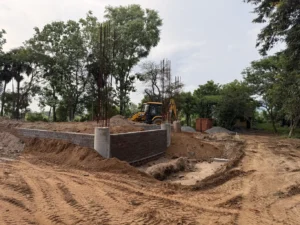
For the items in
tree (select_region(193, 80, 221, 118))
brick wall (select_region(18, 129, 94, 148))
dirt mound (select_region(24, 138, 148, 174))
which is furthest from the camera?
tree (select_region(193, 80, 221, 118))

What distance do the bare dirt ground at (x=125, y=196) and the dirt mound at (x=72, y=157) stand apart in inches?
1.2

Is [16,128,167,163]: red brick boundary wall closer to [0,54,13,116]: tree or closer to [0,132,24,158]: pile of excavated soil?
[0,132,24,158]: pile of excavated soil

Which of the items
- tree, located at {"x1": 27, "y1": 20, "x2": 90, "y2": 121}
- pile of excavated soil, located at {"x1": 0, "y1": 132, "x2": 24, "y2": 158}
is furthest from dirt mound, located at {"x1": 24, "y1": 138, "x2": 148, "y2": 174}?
tree, located at {"x1": 27, "y1": 20, "x2": 90, "y2": 121}

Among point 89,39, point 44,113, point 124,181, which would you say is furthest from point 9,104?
point 124,181

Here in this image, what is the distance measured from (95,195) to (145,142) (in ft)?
18.8

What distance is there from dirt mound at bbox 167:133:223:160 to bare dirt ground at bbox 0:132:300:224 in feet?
16.4

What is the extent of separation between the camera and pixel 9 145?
10.8 m

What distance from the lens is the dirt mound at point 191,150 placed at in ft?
44.1

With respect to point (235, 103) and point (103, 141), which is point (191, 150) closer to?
point (103, 141)

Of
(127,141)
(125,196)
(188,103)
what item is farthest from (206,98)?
(125,196)

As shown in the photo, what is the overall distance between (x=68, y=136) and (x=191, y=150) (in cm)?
720

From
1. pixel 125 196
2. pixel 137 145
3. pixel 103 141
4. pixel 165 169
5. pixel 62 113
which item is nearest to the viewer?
pixel 125 196

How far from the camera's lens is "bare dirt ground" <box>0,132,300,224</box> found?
14.0ft

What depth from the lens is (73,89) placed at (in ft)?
108
